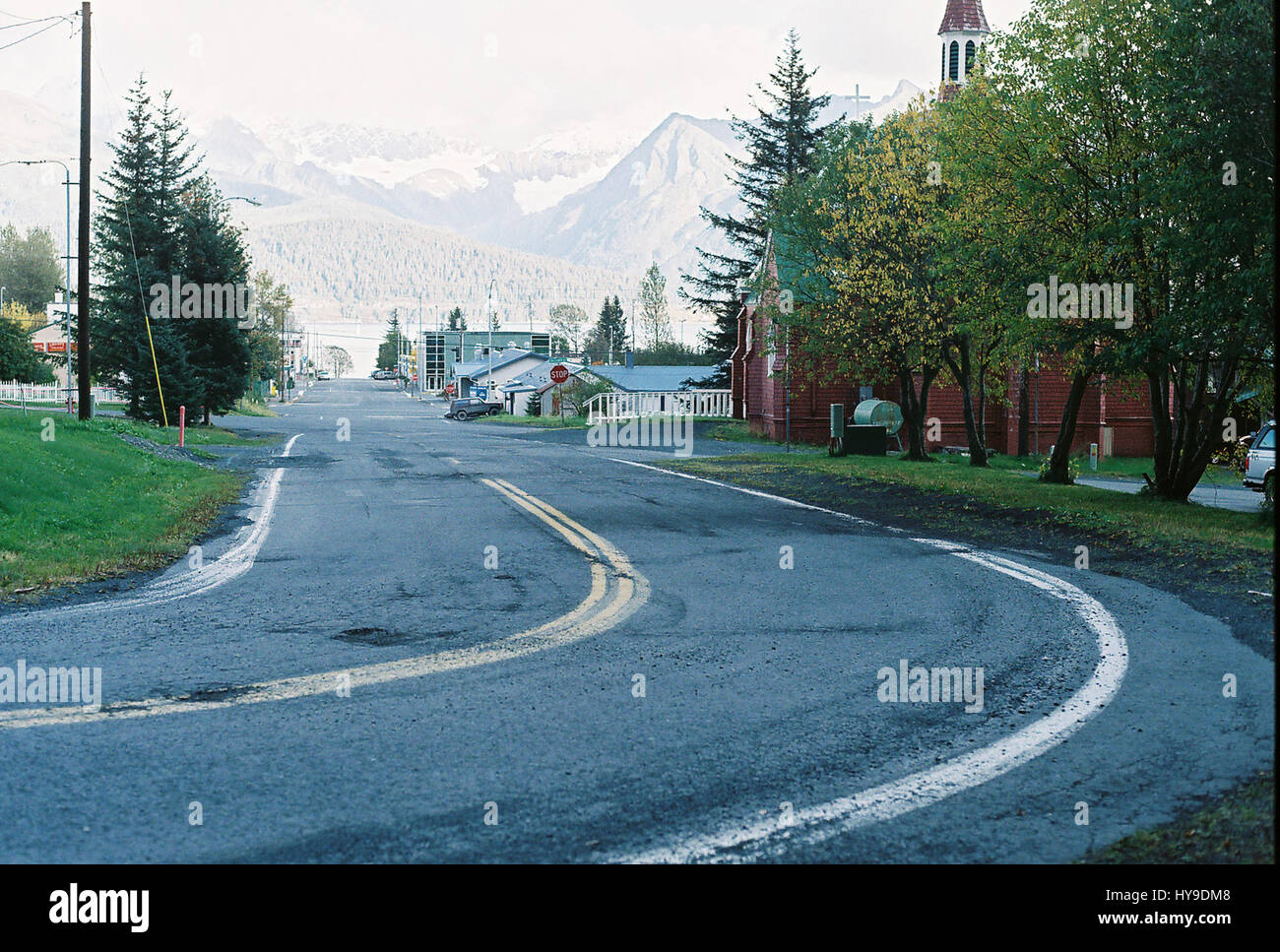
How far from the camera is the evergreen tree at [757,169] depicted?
6594 centimetres

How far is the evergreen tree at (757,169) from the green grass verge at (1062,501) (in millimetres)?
37807

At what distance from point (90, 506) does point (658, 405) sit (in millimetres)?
58977

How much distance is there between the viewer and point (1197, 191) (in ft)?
47.1

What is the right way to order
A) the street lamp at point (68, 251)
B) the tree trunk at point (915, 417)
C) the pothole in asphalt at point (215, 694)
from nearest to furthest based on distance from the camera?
the pothole in asphalt at point (215, 694)
the street lamp at point (68, 251)
the tree trunk at point (915, 417)

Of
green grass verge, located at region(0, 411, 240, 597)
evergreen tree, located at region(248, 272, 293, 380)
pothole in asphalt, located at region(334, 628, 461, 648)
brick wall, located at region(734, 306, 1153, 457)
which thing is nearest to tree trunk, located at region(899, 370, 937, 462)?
brick wall, located at region(734, 306, 1153, 457)

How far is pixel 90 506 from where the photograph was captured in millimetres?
14883

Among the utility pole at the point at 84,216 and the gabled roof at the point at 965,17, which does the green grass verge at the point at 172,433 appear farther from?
the gabled roof at the point at 965,17

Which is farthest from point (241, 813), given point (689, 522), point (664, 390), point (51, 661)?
point (664, 390)

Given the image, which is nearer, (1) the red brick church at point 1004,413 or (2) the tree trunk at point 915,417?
(2) the tree trunk at point 915,417

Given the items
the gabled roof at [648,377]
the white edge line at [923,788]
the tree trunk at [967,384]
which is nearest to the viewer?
the white edge line at [923,788]

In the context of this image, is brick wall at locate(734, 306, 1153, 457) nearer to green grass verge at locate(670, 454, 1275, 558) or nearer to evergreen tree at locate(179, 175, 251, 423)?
green grass verge at locate(670, 454, 1275, 558)

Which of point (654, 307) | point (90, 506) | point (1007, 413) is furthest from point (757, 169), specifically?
point (654, 307)

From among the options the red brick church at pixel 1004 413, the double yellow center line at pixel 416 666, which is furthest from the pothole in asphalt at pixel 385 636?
the red brick church at pixel 1004 413

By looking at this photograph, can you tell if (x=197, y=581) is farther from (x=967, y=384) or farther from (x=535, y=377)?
(x=535, y=377)
